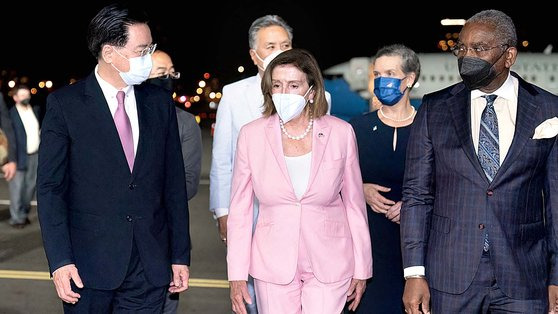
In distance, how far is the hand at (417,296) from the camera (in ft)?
12.1

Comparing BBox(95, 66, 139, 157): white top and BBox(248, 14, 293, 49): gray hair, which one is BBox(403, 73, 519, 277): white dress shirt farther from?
BBox(248, 14, 293, 49): gray hair

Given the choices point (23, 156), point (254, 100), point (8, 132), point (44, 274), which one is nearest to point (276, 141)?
point (254, 100)

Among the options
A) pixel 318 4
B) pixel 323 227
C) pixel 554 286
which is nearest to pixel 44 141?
pixel 323 227

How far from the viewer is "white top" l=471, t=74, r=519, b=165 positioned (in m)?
3.60

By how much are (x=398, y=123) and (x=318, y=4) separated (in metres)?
73.9

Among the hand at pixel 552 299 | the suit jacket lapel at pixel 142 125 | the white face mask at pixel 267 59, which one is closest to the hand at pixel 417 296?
the hand at pixel 552 299

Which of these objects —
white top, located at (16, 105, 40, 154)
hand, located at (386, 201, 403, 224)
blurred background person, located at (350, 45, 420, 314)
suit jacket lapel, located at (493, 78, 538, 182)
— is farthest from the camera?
white top, located at (16, 105, 40, 154)

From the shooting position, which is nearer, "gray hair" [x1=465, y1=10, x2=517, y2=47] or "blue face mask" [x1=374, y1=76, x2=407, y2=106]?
"gray hair" [x1=465, y1=10, x2=517, y2=47]

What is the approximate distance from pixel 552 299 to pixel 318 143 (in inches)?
51.1

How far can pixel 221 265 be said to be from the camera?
899cm

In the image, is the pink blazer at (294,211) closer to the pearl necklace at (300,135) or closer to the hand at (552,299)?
the pearl necklace at (300,135)

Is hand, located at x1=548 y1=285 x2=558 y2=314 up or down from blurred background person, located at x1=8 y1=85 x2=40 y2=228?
up

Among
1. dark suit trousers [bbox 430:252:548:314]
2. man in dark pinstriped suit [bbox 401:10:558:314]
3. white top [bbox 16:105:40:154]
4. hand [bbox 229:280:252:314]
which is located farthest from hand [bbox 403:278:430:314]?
white top [bbox 16:105:40:154]

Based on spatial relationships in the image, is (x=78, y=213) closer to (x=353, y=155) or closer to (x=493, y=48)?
(x=353, y=155)
